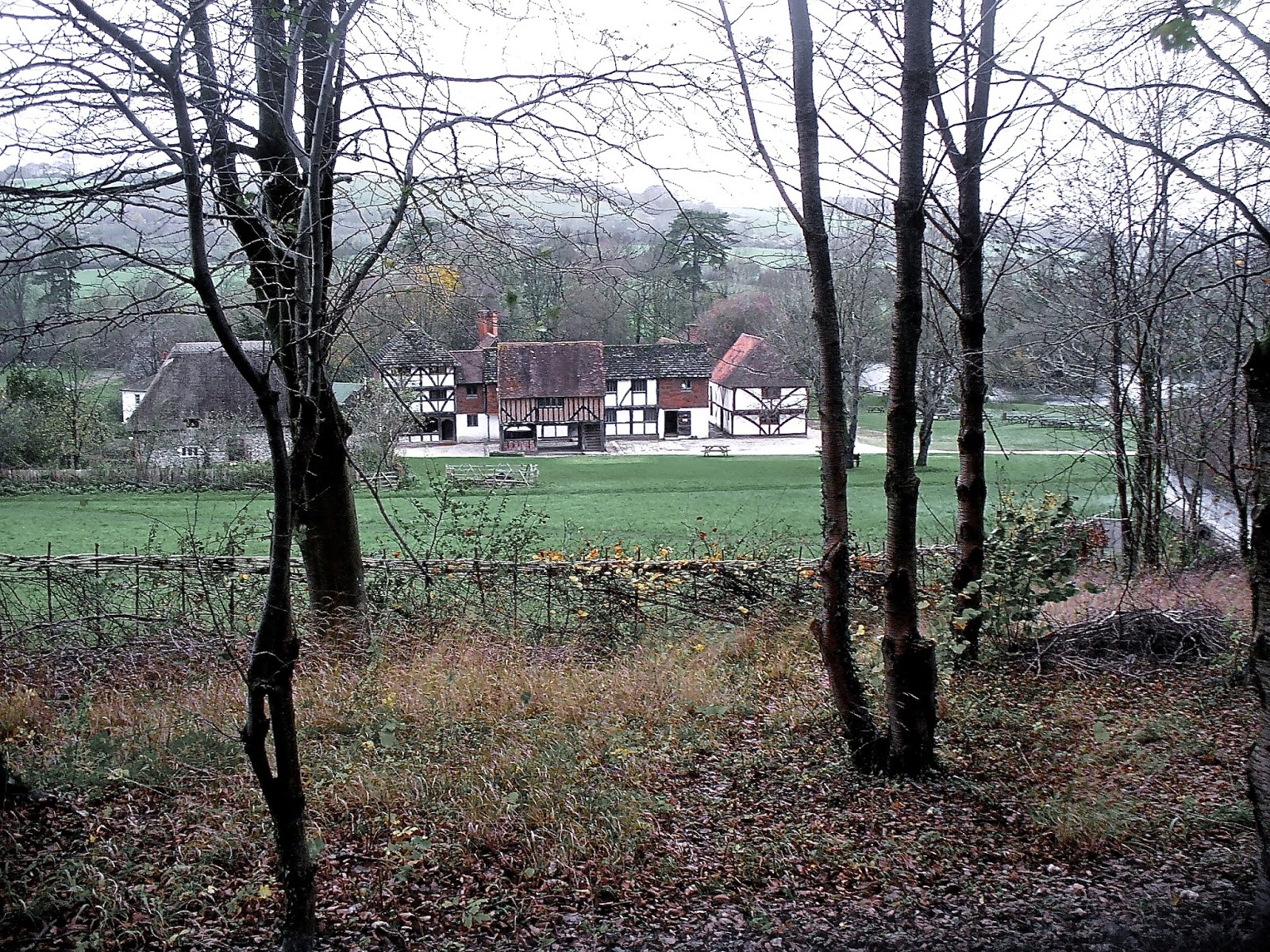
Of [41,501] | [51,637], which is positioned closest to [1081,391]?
[51,637]

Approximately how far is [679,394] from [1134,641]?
35505 millimetres

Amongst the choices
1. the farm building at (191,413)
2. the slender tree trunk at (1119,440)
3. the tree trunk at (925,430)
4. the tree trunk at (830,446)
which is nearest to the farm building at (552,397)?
the farm building at (191,413)

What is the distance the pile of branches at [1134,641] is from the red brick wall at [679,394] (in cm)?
3463

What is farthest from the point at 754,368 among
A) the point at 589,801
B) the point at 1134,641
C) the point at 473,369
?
the point at 589,801

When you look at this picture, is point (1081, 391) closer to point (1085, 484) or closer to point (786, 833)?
point (786, 833)

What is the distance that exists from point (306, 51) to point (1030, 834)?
4770 mm

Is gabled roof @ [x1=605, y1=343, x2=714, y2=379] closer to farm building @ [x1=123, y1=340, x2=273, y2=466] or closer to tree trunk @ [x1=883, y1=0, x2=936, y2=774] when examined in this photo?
farm building @ [x1=123, y1=340, x2=273, y2=466]

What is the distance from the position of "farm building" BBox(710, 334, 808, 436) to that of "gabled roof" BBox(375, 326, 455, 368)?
3070 cm

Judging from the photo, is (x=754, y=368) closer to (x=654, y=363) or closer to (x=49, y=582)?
(x=654, y=363)

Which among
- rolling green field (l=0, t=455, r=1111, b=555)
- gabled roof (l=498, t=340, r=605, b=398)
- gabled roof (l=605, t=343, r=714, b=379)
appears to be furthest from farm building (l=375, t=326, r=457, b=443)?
gabled roof (l=605, t=343, r=714, b=379)

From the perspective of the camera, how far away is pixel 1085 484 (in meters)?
21.4

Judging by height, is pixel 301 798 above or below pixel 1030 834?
above

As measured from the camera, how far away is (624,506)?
23344mm

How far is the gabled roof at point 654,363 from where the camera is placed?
1519 inches
